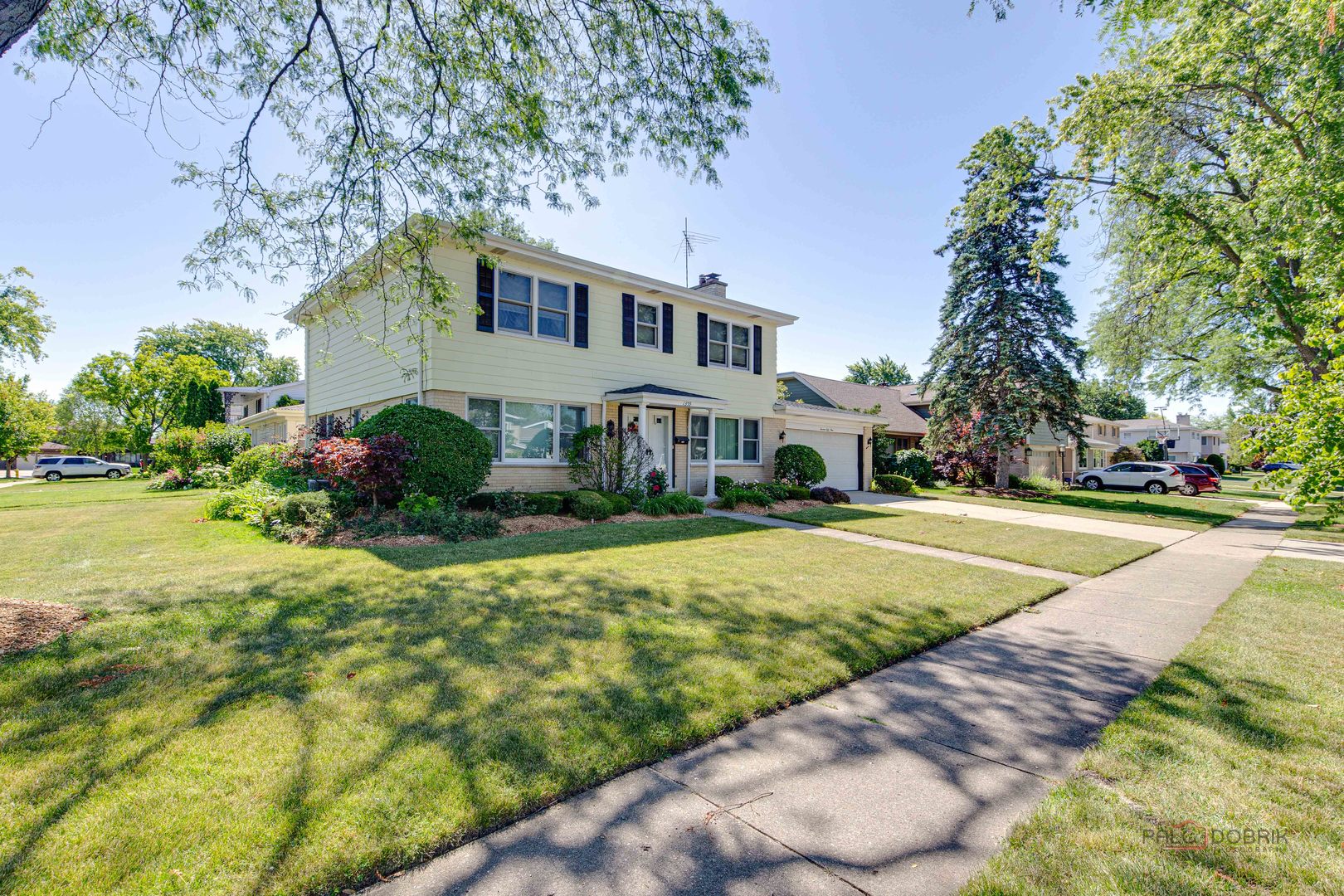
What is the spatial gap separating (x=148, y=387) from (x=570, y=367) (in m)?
34.9

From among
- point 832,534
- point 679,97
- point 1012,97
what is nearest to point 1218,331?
point 1012,97

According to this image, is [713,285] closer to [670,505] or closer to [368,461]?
[670,505]

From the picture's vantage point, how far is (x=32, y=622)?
4371 mm

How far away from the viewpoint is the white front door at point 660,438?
47.4ft

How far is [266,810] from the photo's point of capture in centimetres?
233

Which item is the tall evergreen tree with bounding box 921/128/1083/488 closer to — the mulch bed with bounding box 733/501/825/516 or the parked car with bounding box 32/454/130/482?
the mulch bed with bounding box 733/501/825/516

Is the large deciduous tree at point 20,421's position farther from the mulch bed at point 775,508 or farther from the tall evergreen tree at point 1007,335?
the tall evergreen tree at point 1007,335

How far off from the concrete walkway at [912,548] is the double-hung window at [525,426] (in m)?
3.88

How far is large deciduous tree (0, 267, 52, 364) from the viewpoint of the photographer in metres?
28.6

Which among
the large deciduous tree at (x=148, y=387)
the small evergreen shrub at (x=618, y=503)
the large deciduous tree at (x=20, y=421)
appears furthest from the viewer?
the large deciduous tree at (x=20, y=421)

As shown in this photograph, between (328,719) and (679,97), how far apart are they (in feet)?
23.5

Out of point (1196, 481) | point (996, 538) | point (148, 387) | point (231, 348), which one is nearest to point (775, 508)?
point (996, 538)

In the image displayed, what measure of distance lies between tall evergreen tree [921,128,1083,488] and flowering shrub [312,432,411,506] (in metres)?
19.6

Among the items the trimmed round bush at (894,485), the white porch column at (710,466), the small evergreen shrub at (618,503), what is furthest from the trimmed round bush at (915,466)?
the small evergreen shrub at (618,503)
